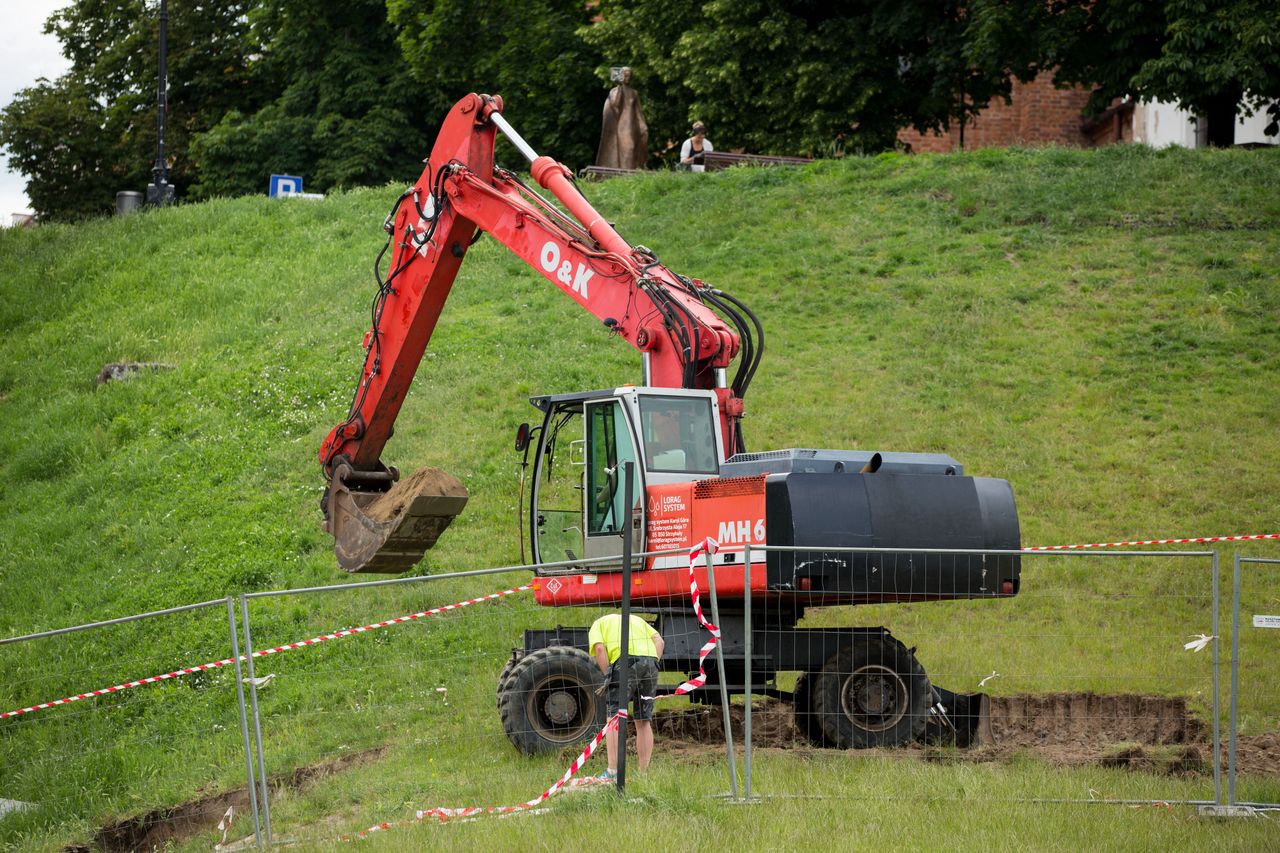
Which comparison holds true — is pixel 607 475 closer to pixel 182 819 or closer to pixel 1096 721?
pixel 182 819

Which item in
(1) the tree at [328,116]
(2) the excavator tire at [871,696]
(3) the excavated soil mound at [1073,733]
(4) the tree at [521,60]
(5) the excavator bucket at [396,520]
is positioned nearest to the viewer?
(3) the excavated soil mound at [1073,733]

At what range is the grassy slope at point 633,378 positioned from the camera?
13.1m

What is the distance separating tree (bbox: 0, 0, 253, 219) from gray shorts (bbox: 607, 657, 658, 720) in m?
35.8

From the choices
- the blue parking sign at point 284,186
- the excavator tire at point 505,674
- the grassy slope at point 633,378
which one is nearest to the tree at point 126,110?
the blue parking sign at point 284,186

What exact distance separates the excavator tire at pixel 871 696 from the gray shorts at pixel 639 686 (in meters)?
1.76

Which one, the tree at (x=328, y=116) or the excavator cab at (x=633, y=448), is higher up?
the tree at (x=328, y=116)

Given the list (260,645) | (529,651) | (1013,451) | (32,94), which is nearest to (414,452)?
(260,645)

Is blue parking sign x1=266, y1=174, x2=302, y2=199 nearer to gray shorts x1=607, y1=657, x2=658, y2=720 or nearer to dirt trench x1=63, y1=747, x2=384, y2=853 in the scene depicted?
dirt trench x1=63, y1=747, x2=384, y2=853

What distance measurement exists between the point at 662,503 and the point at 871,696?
207cm

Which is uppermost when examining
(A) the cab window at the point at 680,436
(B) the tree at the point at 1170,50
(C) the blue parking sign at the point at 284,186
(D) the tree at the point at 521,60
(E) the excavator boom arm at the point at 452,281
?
(D) the tree at the point at 521,60

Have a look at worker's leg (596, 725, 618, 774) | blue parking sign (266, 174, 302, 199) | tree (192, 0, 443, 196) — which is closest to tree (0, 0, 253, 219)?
tree (192, 0, 443, 196)

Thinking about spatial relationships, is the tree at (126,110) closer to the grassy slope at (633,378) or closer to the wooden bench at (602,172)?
the grassy slope at (633,378)

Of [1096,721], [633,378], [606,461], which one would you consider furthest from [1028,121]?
[606,461]

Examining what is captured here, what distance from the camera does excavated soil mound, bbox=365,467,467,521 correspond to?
36.2 ft
